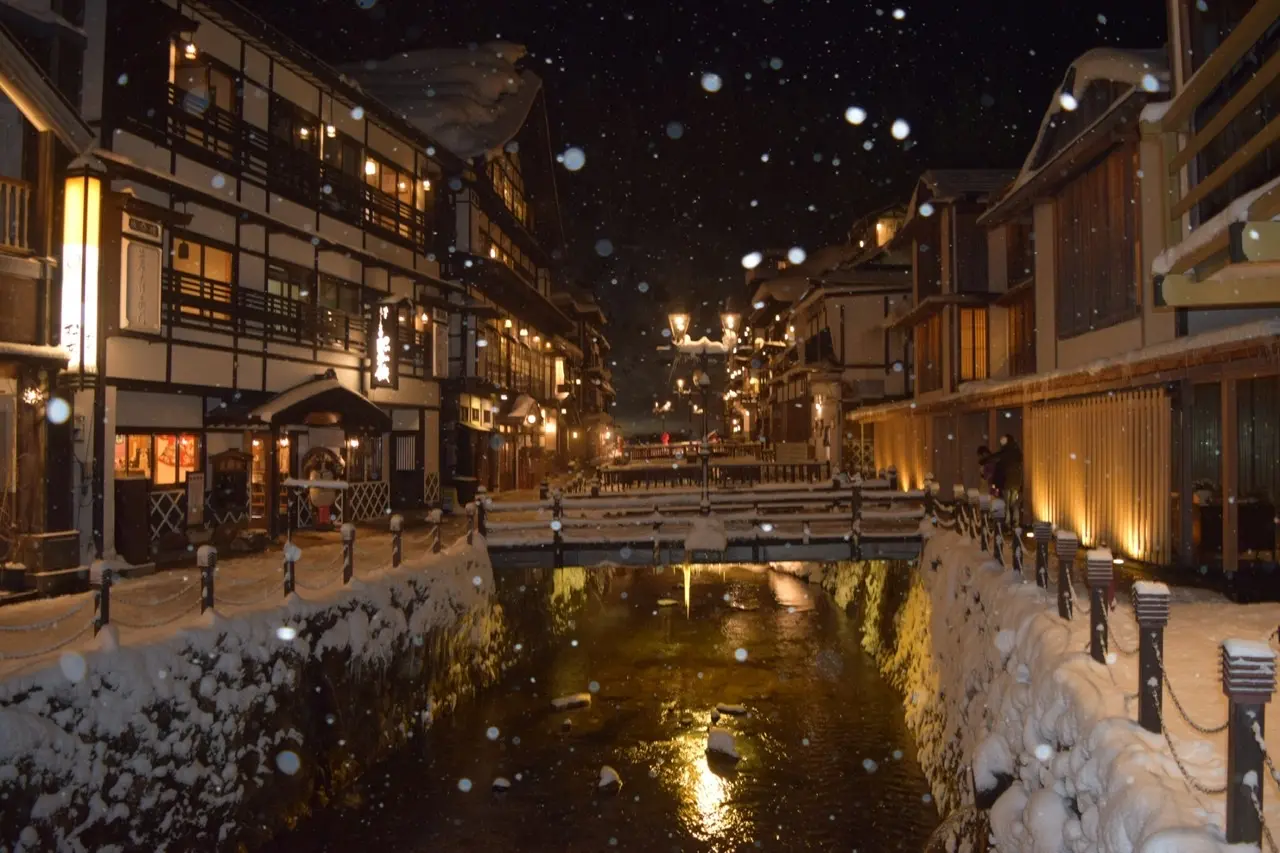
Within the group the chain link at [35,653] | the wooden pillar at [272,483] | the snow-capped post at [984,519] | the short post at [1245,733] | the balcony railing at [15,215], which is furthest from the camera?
the wooden pillar at [272,483]

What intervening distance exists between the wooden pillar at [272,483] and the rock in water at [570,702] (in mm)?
7543

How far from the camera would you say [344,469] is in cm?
2156

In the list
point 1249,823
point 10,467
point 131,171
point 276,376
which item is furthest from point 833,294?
point 1249,823

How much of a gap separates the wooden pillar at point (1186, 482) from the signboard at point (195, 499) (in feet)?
61.5

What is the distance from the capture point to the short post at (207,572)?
9.82 meters

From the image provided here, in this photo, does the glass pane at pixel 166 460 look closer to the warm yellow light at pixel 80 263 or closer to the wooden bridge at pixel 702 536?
the warm yellow light at pixel 80 263

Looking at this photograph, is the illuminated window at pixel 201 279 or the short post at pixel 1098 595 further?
the illuminated window at pixel 201 279

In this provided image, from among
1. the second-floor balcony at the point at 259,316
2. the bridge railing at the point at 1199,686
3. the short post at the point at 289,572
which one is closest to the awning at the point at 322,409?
the second-floor balcony at the point at 259,316

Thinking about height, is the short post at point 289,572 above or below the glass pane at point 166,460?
below

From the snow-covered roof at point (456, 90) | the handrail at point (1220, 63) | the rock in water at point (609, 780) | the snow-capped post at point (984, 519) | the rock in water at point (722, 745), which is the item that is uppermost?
the snow-covered roof at point (456, 90)

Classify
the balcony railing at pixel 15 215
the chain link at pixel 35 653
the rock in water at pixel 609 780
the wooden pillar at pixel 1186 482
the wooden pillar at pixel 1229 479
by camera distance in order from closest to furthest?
the chain link at pixel 35 653
the wooden pillar at pixel 1229 479
the wooden pillar at pixel 1186 482
the balcony railing at pixel 15 215
the rock in water at pixel 609 780

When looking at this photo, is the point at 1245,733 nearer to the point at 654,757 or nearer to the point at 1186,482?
the point at 1186,482

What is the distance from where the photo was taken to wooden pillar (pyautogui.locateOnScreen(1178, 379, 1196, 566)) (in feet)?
38.5

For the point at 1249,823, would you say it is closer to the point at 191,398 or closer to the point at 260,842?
the point at 260,842
